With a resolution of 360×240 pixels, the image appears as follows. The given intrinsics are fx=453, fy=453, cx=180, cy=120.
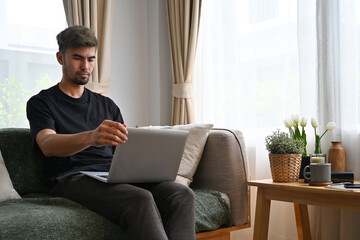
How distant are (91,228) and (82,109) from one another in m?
0.64

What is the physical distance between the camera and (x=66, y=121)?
1.98 metres

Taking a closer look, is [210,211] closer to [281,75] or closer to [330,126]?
[330,126]

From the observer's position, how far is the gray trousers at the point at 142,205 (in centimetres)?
152

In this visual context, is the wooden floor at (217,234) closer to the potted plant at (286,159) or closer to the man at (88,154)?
the potted plant at (286,159)

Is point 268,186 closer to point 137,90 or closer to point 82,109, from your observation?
point 82,109

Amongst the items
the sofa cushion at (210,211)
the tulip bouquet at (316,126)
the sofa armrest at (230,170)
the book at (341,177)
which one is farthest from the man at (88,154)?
the tulip bouquet at (316,126)

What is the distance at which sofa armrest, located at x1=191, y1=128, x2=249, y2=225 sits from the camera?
7.33 feet

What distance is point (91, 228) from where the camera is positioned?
162cm

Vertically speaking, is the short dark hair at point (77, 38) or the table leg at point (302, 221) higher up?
the short dark hair at point (77, 38)

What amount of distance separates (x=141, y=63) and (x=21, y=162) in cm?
177

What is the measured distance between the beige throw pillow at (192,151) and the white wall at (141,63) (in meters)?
1.29

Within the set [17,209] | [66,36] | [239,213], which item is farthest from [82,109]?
[239,213]

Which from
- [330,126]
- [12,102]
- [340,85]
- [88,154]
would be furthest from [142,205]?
[12,102]

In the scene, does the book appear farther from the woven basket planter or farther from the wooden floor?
the wooden floor
